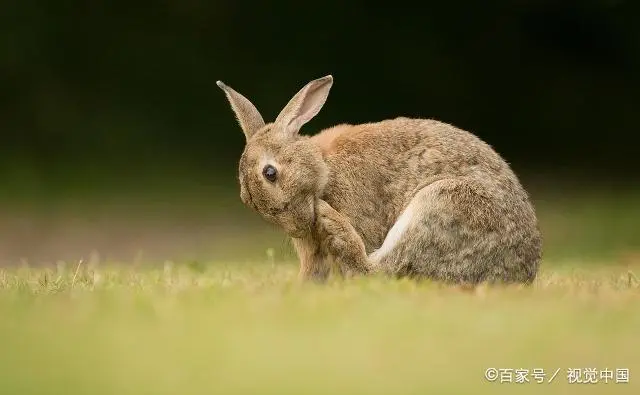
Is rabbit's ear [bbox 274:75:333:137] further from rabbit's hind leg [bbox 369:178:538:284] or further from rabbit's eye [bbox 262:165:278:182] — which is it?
rabbit's hind leg [bbox 369:178:538:284]

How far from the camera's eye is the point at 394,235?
8.22 metres

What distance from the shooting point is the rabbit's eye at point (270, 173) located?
26.4 ft

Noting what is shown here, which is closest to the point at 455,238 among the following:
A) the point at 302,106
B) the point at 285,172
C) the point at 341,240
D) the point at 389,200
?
the point at 389,200

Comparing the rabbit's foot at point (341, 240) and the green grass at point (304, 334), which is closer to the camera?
the green grass at point (304, 334)

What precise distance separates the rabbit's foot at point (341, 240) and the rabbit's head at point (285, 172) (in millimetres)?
89

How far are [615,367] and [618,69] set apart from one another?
15521 millimetres

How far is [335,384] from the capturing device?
5094 millimetres

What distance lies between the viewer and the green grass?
5.26 metres

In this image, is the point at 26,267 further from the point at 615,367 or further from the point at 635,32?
the point at 635,32

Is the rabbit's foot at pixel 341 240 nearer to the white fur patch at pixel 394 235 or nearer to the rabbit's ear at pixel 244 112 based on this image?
the white fur patch at pixel 394 235

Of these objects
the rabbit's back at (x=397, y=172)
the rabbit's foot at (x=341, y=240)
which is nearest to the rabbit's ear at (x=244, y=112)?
the rabbit's back at (x=397, y=172)

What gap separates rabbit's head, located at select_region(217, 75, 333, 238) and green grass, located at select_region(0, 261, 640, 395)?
0.53 meters

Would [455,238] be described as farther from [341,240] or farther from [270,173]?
[270,173]

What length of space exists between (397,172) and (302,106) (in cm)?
88
